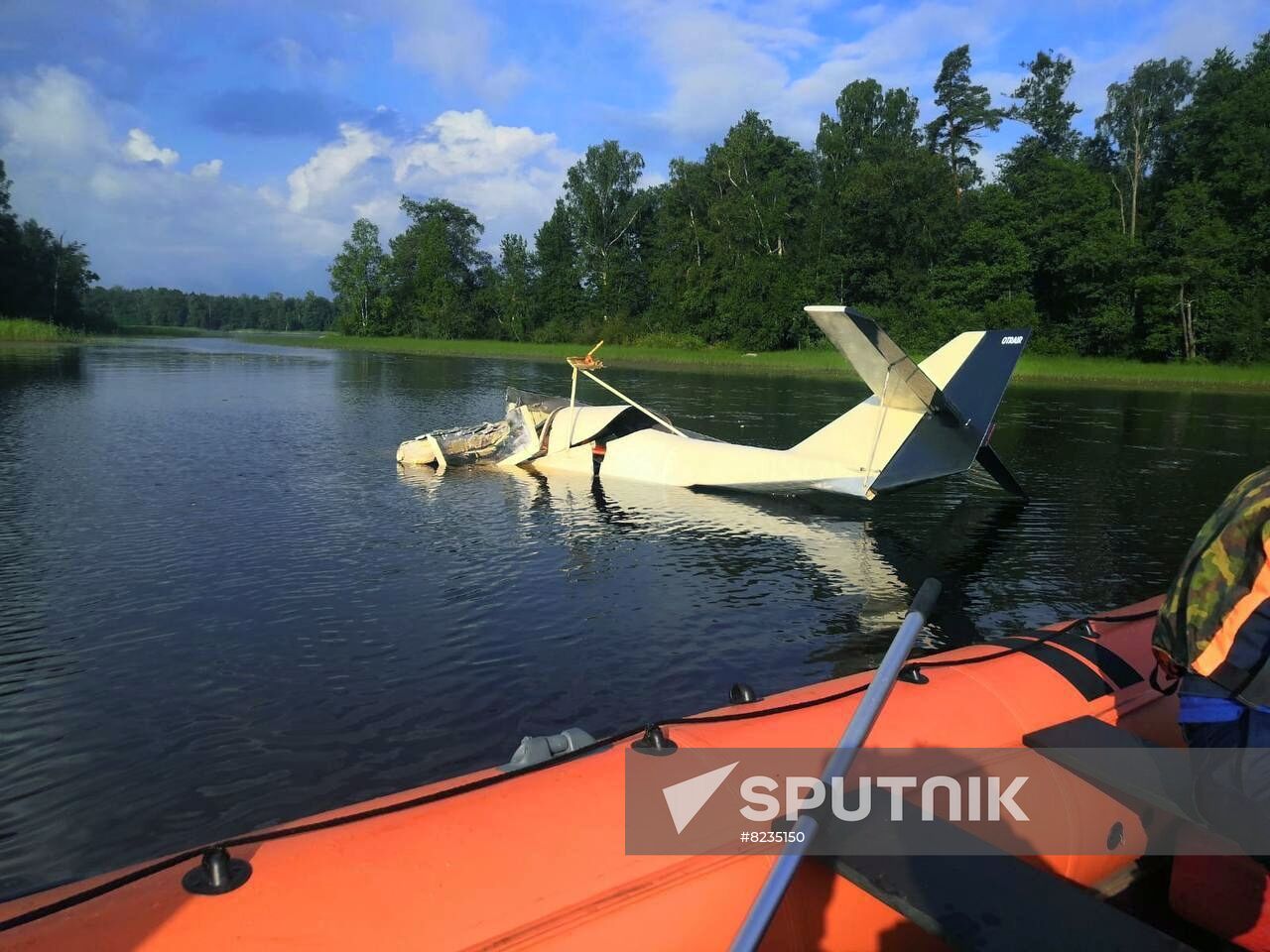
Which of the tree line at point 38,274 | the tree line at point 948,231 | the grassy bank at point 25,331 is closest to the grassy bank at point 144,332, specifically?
the tree line at point 38,274


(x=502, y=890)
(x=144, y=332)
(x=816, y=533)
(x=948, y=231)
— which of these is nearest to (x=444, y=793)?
(x=502, y=890)

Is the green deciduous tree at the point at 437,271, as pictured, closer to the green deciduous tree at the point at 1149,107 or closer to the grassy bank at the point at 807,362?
the grassy bank at the point at 807,362

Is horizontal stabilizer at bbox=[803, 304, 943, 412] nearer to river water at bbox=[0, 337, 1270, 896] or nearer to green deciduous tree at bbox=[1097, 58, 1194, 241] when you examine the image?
river water at bbox=[0, 337, 1270, 896]

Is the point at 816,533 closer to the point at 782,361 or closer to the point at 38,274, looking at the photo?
the point at 782,361

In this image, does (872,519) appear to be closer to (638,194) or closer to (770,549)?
(770,549)

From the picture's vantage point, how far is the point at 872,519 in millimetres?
13492

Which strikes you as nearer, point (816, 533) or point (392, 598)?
point (392, 598)

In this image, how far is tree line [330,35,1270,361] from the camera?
5078 cm

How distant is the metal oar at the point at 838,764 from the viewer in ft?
7.70

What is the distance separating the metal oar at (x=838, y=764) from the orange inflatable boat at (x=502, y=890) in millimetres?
278

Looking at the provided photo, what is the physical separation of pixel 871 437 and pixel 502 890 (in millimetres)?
10963

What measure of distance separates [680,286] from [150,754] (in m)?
70.2

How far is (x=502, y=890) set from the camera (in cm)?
260

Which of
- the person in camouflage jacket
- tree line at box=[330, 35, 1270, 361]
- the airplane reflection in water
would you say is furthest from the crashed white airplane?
tree line at box=[330, 35, 1270, 361]
